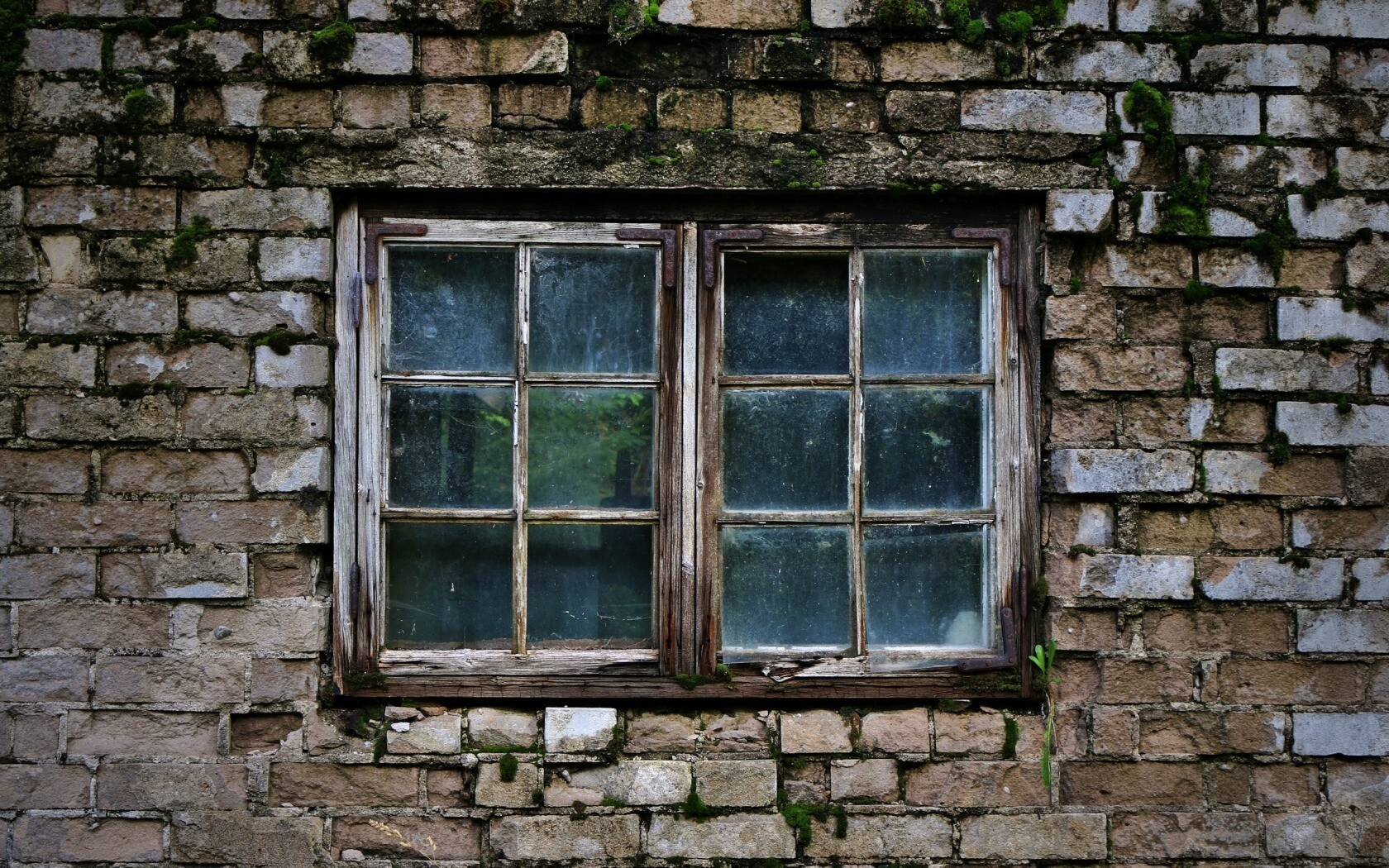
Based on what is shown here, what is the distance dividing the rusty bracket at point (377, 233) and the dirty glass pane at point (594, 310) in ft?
1.06

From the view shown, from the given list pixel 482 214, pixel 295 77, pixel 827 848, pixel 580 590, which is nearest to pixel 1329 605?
pixel 827 848

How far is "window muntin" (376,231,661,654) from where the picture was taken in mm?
2641

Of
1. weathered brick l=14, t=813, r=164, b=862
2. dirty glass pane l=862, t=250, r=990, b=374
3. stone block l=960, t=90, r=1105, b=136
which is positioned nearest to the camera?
weathered brick l=14, t=813, r=164, b=862

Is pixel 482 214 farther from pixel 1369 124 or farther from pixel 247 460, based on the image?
pixel 1369 124

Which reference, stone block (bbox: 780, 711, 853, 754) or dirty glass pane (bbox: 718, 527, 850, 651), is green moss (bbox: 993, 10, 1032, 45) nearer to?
dirty glass pane (bbox: 718, 527, 850, 651)

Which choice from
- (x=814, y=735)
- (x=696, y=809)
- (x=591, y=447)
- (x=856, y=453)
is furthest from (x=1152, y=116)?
(x=696, y=809)

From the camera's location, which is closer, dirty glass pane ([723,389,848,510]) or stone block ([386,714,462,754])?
stone block ([386,714,462,754])

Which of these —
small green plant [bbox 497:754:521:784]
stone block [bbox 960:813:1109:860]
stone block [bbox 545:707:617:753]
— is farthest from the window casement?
stone block [bbox 960:813:1109:860]

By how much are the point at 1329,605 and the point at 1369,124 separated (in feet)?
4.16

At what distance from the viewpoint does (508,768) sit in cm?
250

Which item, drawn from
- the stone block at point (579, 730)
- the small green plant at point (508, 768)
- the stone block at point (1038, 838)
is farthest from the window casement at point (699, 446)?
the stone block at point (1038, 838)

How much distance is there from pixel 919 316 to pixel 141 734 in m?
2.30

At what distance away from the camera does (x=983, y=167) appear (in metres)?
2.59

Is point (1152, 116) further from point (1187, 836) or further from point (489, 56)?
point (1187, 836)
